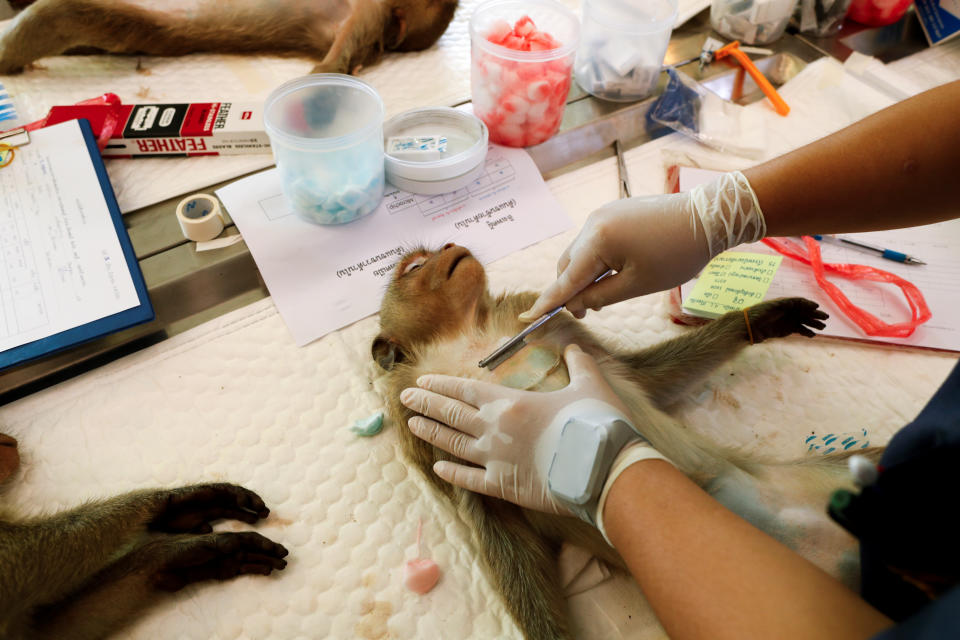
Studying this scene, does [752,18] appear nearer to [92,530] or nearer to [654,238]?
[654,238]

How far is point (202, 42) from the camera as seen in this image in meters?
2.03

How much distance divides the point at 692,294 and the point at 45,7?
2104 millimetres

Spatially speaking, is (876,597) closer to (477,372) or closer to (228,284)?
(477,372)

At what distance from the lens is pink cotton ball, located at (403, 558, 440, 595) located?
1117mm

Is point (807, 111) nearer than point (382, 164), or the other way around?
point (382, 164)

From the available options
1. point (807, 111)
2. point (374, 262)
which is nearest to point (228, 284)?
point (374, 262)

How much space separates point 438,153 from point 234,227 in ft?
1.95

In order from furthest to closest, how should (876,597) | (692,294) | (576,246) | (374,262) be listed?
(374,262) < (692,294) < (576,246) < (876,597)

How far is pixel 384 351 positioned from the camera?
137 cm

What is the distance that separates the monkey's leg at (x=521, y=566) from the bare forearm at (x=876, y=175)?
0.78 meters

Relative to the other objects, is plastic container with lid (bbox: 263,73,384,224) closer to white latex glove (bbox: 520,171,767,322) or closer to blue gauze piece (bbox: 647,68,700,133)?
white latex glove (bbox: 520,171,767,322)

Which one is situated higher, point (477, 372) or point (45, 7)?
point (45, 7)

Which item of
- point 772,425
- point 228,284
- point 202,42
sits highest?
point 202,42

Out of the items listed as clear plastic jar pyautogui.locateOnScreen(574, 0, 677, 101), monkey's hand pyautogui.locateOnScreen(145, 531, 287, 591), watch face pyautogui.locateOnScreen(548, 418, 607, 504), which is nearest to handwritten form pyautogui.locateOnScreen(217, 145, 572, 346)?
clear plastic jar pyautogui.locateOnScreen(574, 0, 677, 101)
